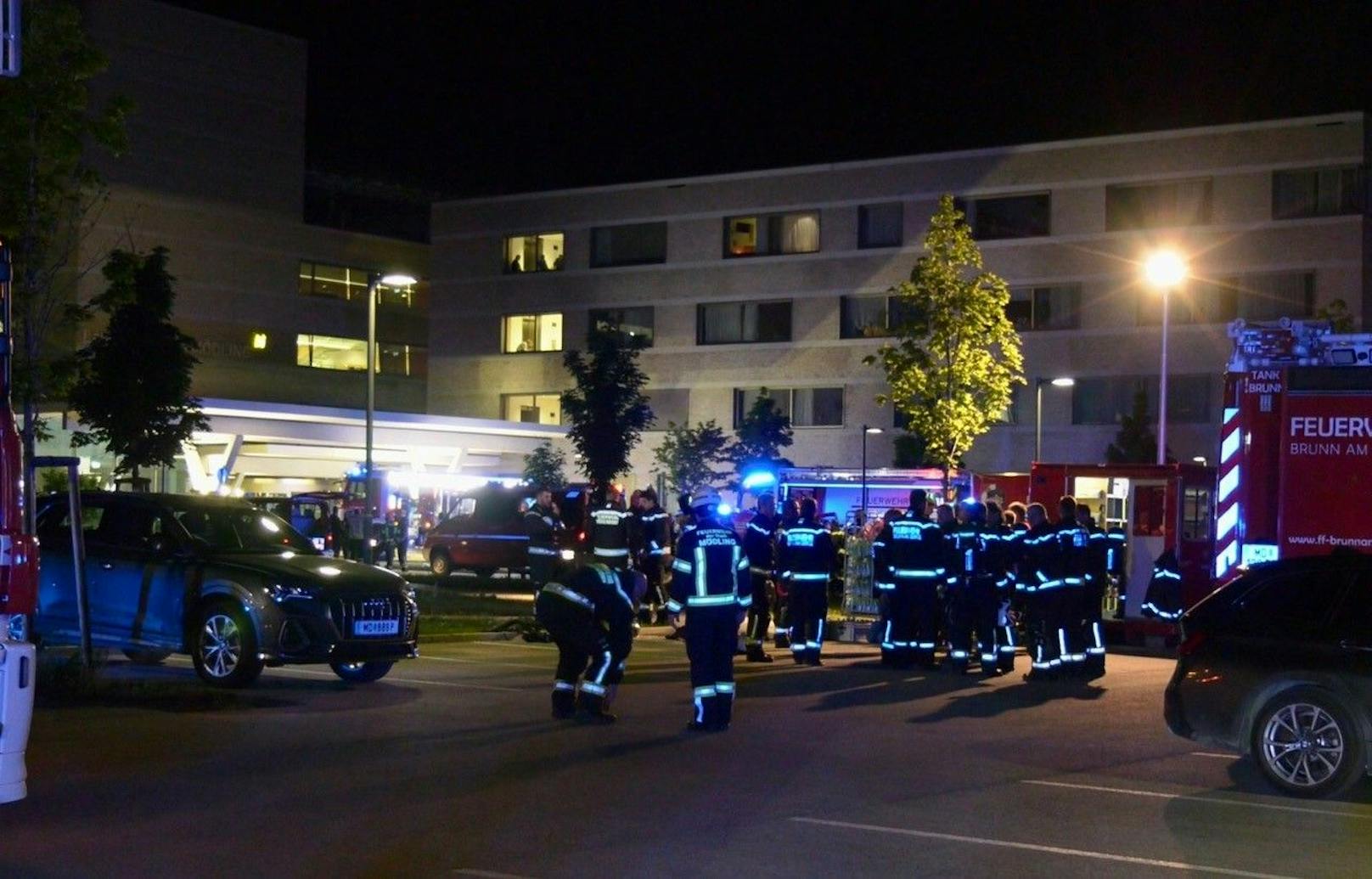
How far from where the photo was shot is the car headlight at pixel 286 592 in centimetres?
1471

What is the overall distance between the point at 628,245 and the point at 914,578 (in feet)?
134

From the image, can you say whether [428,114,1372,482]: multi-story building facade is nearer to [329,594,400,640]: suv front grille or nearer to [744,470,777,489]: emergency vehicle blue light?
[744,470,777,489]: emergency vehicle blue light

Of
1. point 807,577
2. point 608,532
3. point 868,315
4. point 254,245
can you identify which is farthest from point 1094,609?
point 254,245

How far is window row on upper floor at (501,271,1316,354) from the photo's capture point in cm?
4675

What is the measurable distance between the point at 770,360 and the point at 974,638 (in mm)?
34343

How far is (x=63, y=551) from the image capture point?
51.7 feet

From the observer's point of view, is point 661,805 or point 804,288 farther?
point 804,288

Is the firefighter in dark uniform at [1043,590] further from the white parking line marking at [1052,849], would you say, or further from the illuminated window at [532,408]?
the illuminated window at [532,408]

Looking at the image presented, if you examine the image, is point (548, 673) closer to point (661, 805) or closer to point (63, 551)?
point (63, 551)

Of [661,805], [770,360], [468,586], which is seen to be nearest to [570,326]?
[770,360]

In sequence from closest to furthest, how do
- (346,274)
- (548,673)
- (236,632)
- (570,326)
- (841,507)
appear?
1. (236,632)
2. (548,673)
3. (841,507)
4. (570,326)
5. (346,274)

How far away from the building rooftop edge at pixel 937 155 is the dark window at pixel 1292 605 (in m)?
37.3

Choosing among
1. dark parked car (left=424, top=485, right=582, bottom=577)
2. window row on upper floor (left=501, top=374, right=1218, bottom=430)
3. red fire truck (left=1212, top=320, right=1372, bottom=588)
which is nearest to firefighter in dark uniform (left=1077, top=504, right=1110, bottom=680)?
red fire truck (left=1212, top=320, right=1372, bottom=588)

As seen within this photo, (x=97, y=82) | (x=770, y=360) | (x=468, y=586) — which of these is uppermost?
(x=97, y=82)
